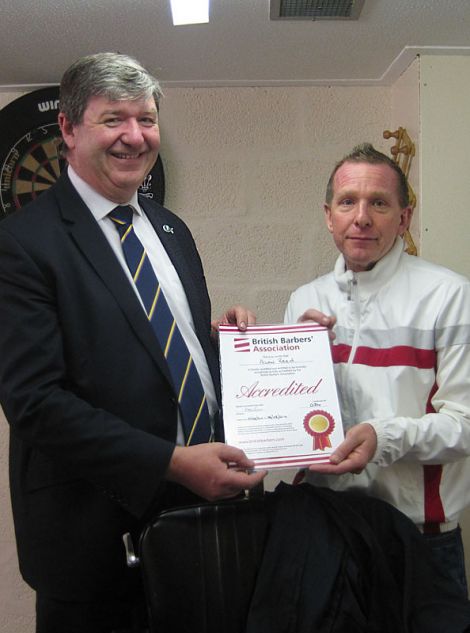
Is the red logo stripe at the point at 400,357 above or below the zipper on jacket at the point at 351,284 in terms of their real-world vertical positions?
below

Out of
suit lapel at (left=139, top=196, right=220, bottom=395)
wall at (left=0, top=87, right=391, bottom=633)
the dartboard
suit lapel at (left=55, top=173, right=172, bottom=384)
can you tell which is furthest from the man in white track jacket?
the dartboard

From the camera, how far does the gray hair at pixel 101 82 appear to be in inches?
47.9

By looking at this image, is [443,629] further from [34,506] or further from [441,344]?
[34,506]

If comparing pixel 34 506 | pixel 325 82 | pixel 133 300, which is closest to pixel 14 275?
pixel 133 300

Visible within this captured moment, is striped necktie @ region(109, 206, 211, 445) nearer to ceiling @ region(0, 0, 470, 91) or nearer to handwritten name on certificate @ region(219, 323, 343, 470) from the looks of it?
handwritten name on certificate @ region(219, 323, 343, 470)

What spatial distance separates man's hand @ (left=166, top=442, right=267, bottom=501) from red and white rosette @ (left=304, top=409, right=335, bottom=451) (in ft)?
0.43

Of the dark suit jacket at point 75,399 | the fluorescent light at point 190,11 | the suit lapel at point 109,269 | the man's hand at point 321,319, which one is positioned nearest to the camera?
the dark suit jacket at point 75,399

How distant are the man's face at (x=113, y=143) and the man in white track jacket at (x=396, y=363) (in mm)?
457

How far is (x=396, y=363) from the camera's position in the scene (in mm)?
1260

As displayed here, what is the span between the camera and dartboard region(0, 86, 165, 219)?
2.06 meters

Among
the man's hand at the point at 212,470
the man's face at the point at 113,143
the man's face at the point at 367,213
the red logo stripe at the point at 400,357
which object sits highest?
the man's face at the point at 113,143

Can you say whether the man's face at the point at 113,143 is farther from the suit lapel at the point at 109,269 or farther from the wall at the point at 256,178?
the wall at the point at 256,178

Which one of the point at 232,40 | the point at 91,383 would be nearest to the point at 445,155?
the point at 232,40

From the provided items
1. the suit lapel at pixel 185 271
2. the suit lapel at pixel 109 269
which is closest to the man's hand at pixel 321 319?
the suit lapel at pixel 185 271
